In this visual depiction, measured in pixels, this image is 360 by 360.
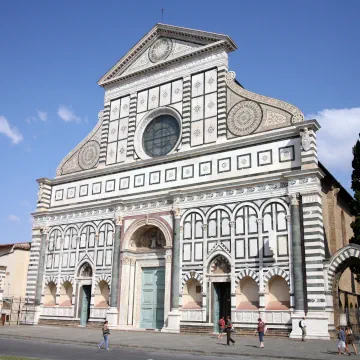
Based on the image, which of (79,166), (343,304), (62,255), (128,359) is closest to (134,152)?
(79,166)

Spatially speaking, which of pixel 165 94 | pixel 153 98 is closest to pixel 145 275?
pixel 153 98

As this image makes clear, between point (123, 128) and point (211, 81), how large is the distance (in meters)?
6.75

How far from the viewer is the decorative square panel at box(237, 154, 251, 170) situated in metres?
23.6

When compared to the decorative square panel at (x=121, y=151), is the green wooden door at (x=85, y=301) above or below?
below

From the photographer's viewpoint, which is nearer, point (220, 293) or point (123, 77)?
point (220, 293)

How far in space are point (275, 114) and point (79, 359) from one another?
16.1 m

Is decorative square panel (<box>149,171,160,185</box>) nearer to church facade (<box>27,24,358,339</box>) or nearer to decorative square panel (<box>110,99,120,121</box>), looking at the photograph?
church facade (<box>27,24,358,339</box>)

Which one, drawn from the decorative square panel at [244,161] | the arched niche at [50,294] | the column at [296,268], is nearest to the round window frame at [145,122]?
the decorative square panel at [244,161]

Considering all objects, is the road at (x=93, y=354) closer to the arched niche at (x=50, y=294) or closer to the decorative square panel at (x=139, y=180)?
the decorative square panel at (x=139, y=180)

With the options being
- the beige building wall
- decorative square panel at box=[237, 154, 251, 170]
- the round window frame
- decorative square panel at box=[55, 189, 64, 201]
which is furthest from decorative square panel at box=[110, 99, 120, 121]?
the beige building wall

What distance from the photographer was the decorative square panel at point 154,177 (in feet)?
87.5

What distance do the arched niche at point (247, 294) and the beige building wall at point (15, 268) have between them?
17046mm

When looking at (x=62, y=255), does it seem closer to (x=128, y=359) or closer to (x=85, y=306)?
(x=85, y=306)

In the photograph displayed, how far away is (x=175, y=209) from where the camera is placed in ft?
82.3
